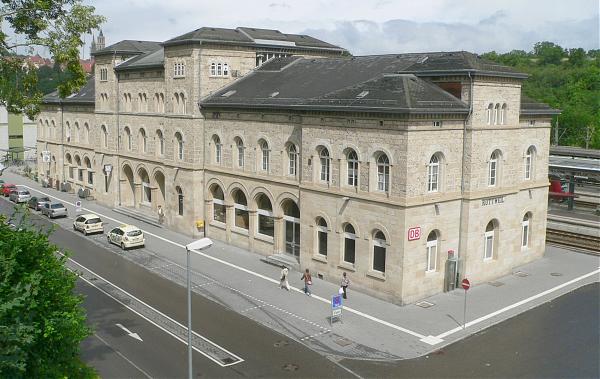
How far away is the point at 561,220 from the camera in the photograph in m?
50.2

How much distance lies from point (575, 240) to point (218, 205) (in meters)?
24.6

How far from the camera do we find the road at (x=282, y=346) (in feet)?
78.5

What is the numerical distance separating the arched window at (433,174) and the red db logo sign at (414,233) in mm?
2236

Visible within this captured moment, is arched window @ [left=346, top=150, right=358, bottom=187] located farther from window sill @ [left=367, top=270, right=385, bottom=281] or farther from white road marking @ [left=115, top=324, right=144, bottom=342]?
white road marking @ [left=115, top=324, right=144, bottom=342]

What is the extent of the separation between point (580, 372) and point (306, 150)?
715 inches

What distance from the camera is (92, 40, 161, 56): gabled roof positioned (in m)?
56.1

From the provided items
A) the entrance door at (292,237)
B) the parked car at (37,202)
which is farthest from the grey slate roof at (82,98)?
the entrance door at (292,237)

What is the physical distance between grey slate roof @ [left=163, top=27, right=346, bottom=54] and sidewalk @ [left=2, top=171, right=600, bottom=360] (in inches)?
573

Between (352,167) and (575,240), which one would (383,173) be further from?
(575,240)

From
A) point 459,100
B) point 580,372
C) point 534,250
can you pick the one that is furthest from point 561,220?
point 580,372

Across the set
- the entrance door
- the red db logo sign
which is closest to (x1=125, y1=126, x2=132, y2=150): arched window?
the entrance door

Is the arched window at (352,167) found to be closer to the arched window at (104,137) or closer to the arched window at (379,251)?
the arched window at (379,251)

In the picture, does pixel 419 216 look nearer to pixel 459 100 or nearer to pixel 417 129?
pixel 417 129

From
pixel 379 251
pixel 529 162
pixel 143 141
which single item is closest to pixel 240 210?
pixel 379 251
